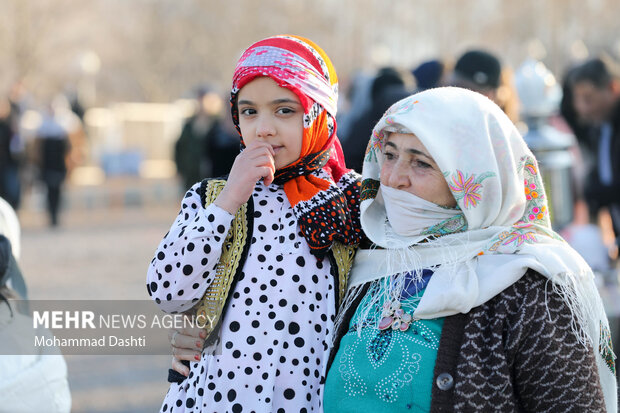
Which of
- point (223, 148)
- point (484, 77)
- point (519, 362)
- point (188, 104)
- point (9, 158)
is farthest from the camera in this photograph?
point (188, 104)

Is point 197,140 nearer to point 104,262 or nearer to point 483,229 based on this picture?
point 104,262

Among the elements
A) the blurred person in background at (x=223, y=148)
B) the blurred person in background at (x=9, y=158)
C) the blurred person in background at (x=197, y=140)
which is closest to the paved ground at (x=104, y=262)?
the blurred person in background at (x=9, y=158)

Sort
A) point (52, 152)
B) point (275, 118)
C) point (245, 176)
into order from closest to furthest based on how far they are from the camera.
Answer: point (245, 176), point (275, 118), point (52, 152)

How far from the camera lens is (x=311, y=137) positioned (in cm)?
243

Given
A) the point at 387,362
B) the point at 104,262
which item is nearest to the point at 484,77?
the point at 387,362

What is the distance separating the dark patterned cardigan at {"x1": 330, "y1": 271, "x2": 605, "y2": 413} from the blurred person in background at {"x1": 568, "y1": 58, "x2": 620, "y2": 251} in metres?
3.72

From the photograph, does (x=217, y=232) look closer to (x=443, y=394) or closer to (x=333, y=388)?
(x=333, y=388)

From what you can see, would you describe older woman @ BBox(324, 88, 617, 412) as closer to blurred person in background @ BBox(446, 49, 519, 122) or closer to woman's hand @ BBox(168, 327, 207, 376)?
woman's hand @ BBox(168, 327, 207, 376)

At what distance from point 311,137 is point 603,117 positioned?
12.4 ft

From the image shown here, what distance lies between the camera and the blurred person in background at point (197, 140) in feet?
38.2

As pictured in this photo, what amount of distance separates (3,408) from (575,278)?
1.78m

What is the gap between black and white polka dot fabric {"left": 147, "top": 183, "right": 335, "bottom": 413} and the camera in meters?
2.26

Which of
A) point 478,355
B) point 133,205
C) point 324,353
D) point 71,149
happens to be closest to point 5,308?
point 324,353

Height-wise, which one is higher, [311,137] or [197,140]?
[197,140]
